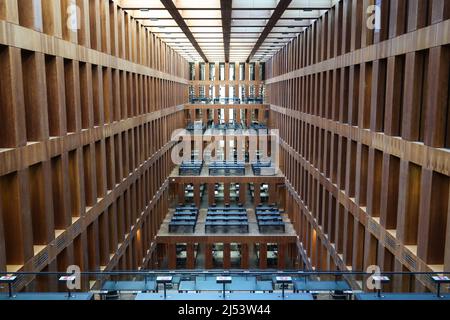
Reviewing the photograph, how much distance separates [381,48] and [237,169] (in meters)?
27.2

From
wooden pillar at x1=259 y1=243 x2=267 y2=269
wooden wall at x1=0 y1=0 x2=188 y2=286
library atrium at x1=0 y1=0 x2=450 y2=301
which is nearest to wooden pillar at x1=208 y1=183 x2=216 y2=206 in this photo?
library atrium at x1=0 y1=0 x2=450 y2=301

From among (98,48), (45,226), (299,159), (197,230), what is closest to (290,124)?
(299,159)

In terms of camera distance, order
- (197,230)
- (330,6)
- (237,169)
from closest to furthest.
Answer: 1. (330,6)
2. (197,230)
3. (237,169)

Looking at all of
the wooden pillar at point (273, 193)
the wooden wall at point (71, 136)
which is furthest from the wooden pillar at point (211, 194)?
the wooden wall at point (71, 136)

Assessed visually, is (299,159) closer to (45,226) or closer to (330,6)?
(330,6)

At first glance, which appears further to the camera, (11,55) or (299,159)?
(299,159)

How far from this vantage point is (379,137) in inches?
616

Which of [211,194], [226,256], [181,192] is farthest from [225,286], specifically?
[181,192]

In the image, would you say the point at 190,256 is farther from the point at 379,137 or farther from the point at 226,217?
the point at 379,137

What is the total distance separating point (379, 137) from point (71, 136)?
10.3 meters

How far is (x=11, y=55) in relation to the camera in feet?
37.8

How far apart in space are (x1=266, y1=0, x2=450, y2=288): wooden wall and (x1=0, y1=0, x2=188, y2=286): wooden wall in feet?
32.5

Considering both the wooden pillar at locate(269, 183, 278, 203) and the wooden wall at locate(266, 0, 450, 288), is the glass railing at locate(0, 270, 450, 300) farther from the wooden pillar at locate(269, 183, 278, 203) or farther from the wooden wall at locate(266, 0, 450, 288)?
the wooden pillar at locate(269, 183, 278, 203)

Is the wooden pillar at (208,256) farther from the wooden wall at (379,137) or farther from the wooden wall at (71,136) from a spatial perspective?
the wooden wall at (379,137)
